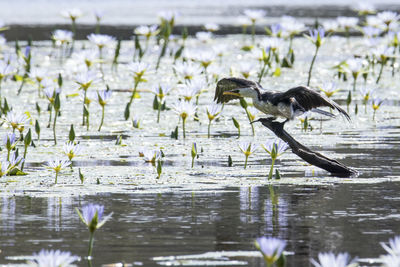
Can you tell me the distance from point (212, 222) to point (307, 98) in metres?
1.48

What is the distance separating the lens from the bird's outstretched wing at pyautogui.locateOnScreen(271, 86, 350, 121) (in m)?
6.00

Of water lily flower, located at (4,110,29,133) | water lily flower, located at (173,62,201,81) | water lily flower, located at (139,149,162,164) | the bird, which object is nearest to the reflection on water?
the bird

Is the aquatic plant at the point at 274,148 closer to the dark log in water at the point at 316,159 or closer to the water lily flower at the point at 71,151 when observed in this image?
the dark log in water at the point at 316,159

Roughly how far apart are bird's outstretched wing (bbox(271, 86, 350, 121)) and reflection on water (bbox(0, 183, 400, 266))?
52 centimetres

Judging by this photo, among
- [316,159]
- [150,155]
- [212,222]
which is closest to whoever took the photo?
[212,222]

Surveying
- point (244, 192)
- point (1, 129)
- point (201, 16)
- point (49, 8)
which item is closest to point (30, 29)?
point (201, 16)

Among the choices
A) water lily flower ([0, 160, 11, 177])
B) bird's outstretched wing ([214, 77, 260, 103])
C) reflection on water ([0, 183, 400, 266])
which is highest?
bird's outstretched wing ([214, 77, 260, 103])

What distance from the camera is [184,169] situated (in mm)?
6402

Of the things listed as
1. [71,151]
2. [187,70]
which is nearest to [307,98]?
[71,151]

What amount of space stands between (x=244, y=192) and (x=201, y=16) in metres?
16.4

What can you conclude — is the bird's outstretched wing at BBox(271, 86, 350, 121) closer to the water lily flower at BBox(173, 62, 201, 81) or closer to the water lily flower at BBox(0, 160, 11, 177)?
the water lily flower at BBox(0, 160, 11, 177)

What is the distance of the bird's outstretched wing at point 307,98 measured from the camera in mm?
5996

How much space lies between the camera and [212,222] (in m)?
4.86

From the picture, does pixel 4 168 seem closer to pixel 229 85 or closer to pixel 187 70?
pixel 229 85
